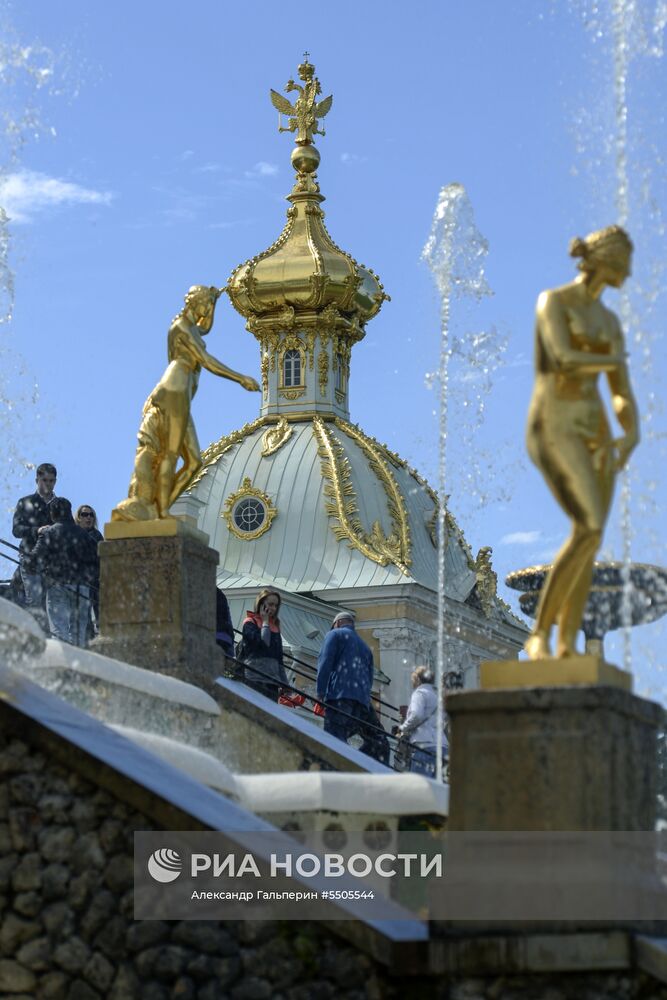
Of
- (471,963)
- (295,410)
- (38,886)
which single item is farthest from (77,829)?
(295,410)

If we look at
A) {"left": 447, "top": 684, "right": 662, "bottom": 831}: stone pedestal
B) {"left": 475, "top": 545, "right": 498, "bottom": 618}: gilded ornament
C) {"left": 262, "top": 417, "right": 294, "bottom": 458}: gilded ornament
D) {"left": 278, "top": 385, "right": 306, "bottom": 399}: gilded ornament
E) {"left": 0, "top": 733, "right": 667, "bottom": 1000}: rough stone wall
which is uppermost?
{"left": 278, "top": 385, "right": 306, "bottom": 399}: gilded ornament

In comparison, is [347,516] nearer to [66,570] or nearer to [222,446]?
[222,446]

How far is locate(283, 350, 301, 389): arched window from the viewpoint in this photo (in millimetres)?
60906

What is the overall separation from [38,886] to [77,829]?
312 millimetres

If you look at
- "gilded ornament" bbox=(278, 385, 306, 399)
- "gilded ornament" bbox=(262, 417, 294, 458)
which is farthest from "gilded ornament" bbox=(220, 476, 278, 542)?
"gilded ornament" bbox=(278, 385, 306, 399)

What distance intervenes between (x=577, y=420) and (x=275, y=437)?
4774 centimetres

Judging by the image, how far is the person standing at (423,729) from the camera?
55.0ft

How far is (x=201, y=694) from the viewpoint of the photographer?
1487 cm

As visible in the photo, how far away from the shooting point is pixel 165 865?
9.51 meters

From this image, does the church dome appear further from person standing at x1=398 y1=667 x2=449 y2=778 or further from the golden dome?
person standing at x1=398 y1=667 x2=449 y2=778

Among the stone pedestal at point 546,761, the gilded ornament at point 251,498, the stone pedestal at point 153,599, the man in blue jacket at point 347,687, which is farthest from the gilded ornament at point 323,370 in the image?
the stone pedestal at point 546,761

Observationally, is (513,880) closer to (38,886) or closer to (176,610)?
(38,886)

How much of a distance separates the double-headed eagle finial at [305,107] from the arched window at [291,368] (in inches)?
244

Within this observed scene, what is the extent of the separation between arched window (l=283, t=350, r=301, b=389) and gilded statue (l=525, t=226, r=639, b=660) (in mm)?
50773
